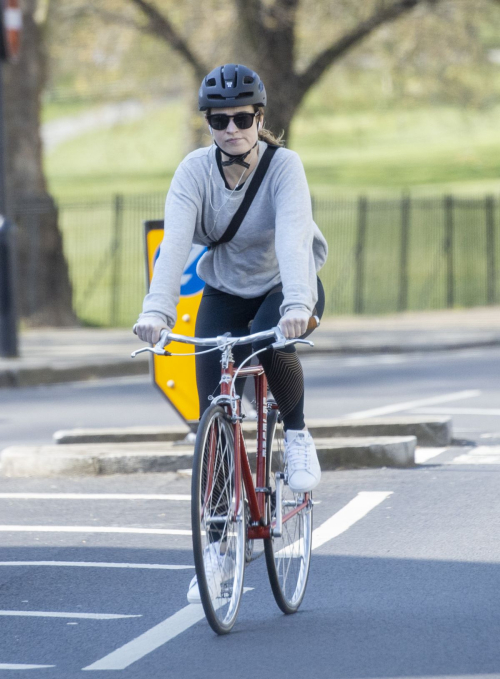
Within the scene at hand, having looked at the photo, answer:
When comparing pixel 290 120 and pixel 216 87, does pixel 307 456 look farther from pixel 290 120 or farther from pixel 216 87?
pixel 290 120

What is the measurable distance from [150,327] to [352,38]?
1595 centimetres

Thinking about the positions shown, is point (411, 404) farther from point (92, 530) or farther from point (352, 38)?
point (352, 38)

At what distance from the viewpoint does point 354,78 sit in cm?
2925

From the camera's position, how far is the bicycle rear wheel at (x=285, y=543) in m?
4.60

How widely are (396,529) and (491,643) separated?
1785 mm

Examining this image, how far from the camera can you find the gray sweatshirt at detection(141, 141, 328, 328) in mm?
4340

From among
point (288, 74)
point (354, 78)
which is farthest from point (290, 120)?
point (354, 78)

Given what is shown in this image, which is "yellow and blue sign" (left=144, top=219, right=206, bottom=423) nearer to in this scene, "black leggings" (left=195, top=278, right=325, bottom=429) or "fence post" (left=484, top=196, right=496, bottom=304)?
"black leggings" (left=195, top=278, right=325, bottom=429)

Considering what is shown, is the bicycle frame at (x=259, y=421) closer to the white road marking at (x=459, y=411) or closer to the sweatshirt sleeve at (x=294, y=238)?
the sweatshirt sleeve at (x=294, y=238)

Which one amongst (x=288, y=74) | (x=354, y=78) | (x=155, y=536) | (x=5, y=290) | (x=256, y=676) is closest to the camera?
(x=256, y=676)

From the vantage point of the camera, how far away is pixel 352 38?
1941 centimetres

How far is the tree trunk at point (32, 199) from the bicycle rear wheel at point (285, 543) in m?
14.9

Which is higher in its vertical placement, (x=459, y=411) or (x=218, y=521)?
(x=218, y=521)

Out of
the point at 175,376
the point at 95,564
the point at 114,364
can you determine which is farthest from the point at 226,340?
the point at 114,364
